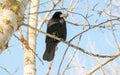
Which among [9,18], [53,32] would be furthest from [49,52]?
[9,18]

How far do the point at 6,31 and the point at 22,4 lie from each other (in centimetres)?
20

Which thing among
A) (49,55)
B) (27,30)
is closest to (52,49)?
(49,55)

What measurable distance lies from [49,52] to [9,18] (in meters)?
1.81

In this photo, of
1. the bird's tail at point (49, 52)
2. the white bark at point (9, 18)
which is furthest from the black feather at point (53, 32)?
the white bark at point (9, 18)

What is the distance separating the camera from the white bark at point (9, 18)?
1.00 metres

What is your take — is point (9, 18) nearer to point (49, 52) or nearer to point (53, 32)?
point (49, 52)

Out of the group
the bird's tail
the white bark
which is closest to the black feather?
the bird's tail

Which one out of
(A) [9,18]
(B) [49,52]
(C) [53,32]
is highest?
(A) [9,18]

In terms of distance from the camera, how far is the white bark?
1.00 m

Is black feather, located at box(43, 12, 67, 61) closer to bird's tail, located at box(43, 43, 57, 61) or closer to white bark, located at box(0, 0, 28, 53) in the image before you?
bird's tail, located at box(43, 43, 57, 61)

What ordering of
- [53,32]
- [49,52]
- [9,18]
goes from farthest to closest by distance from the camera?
1. [53,32]
2. [49,52]
3. [9,18]

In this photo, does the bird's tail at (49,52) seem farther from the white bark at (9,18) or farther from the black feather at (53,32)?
the white bark at (9,18)

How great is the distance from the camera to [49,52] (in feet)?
9.38

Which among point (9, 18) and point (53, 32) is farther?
point (53, 32)
